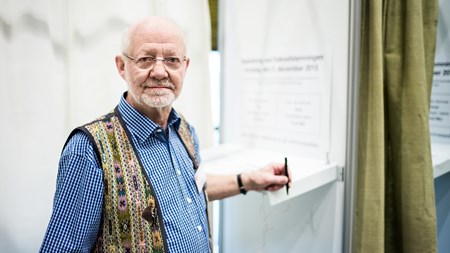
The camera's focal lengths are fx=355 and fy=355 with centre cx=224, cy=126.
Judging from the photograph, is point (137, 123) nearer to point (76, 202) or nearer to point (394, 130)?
point (76, 202)

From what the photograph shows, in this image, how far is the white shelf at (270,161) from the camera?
1176mm

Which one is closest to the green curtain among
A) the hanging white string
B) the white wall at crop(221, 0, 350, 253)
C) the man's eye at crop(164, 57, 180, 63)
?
the white wall at crop(221, 0, 350, 253)

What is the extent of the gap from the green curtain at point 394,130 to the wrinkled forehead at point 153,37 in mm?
670

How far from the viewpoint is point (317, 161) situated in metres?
1.42

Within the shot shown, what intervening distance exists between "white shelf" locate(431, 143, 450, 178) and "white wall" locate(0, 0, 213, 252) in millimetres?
1305

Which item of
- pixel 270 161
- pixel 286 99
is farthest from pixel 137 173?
pixel 286 99

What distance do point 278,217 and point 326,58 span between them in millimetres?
745

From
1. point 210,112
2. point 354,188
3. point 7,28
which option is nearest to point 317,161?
point 354,188

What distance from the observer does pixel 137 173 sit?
2.92 ft

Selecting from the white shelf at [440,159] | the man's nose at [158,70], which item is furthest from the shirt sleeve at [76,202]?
the white shelf at [440,159]

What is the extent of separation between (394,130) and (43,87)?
1.21 meters

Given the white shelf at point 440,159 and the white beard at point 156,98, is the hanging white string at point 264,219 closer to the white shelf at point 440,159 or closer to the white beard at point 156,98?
the white shelf at point 440,159

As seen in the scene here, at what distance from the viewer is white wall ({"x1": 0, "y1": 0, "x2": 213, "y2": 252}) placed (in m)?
Answer: 1.06

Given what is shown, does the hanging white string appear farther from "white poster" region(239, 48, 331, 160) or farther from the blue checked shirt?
the blue checked shirt
